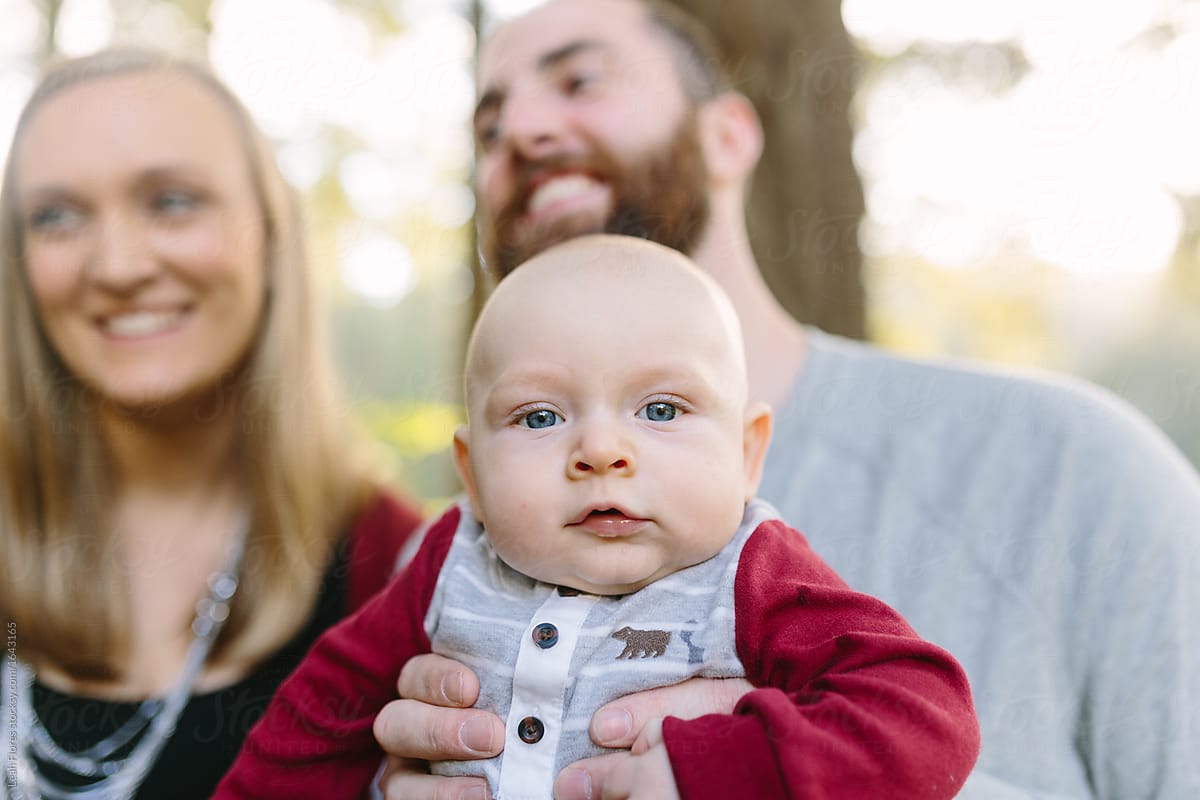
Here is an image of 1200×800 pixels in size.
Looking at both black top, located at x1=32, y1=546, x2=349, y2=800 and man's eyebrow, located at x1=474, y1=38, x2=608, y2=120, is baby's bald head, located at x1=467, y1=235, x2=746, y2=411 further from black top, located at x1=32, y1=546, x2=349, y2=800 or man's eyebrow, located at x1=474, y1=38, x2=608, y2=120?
black top, located at x1=32, y1=546, x2=349, y2=800

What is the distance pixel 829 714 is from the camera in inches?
46.5

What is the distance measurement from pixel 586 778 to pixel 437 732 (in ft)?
0.81

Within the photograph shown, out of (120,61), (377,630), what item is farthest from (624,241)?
(120,61)

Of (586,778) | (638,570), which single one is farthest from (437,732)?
(638,570)

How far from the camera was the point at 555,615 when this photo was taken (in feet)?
4.61

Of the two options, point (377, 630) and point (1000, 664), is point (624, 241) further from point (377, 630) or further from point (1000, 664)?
point (1000, 664)

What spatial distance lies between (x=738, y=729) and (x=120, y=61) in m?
2.45

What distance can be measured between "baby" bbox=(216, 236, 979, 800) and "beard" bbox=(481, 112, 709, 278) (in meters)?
0.75

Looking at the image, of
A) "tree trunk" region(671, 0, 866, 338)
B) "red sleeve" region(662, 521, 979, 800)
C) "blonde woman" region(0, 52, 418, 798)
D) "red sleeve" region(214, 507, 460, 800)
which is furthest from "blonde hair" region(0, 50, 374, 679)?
"tree trunk" region(671, 0, 866, 338)

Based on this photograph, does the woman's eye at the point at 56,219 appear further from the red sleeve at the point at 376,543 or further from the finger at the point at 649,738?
the finger at the point at 649,738

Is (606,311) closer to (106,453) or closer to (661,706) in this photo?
(661,706)

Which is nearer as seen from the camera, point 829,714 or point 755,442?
point 829,714

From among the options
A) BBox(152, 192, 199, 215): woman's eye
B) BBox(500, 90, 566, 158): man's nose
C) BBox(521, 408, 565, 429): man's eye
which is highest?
BBox(500, 90, 566, 158): man's nose

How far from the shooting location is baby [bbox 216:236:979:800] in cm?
123
